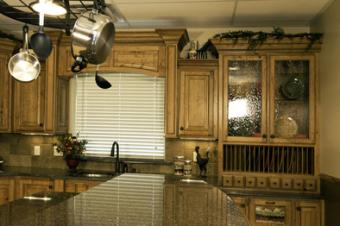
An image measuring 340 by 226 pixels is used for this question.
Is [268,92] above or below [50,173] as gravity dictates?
above

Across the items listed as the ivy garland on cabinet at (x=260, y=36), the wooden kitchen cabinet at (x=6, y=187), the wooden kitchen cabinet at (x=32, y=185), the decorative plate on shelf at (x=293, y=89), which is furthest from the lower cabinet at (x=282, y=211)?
the wooden kitchen cabinet at (x=6, y=187)

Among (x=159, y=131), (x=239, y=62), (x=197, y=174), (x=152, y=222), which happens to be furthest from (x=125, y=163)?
(x=152, y=222)

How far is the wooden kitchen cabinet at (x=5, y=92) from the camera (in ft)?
12.8

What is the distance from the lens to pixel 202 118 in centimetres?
358

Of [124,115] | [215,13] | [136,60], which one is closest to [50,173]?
[124,115]

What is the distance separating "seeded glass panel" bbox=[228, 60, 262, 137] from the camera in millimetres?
3471

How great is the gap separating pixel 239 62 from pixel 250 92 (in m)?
0.34

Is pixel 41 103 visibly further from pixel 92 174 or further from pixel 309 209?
pixel 309 209

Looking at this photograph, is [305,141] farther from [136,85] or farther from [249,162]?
[136,85]

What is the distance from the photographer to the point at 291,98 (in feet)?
11.2

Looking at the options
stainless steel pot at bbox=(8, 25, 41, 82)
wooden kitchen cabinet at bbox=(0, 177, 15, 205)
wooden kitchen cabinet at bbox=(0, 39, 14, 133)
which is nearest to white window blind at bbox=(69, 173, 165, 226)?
stainless steel pot at bbox=(8, 25, 41, 82)

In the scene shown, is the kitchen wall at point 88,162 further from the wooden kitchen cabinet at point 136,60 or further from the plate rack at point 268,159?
the wooden kitchen cabinet at point 136,60

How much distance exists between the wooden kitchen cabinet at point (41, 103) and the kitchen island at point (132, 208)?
1940 millimetres

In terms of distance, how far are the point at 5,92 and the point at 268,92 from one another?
304 centimetres
